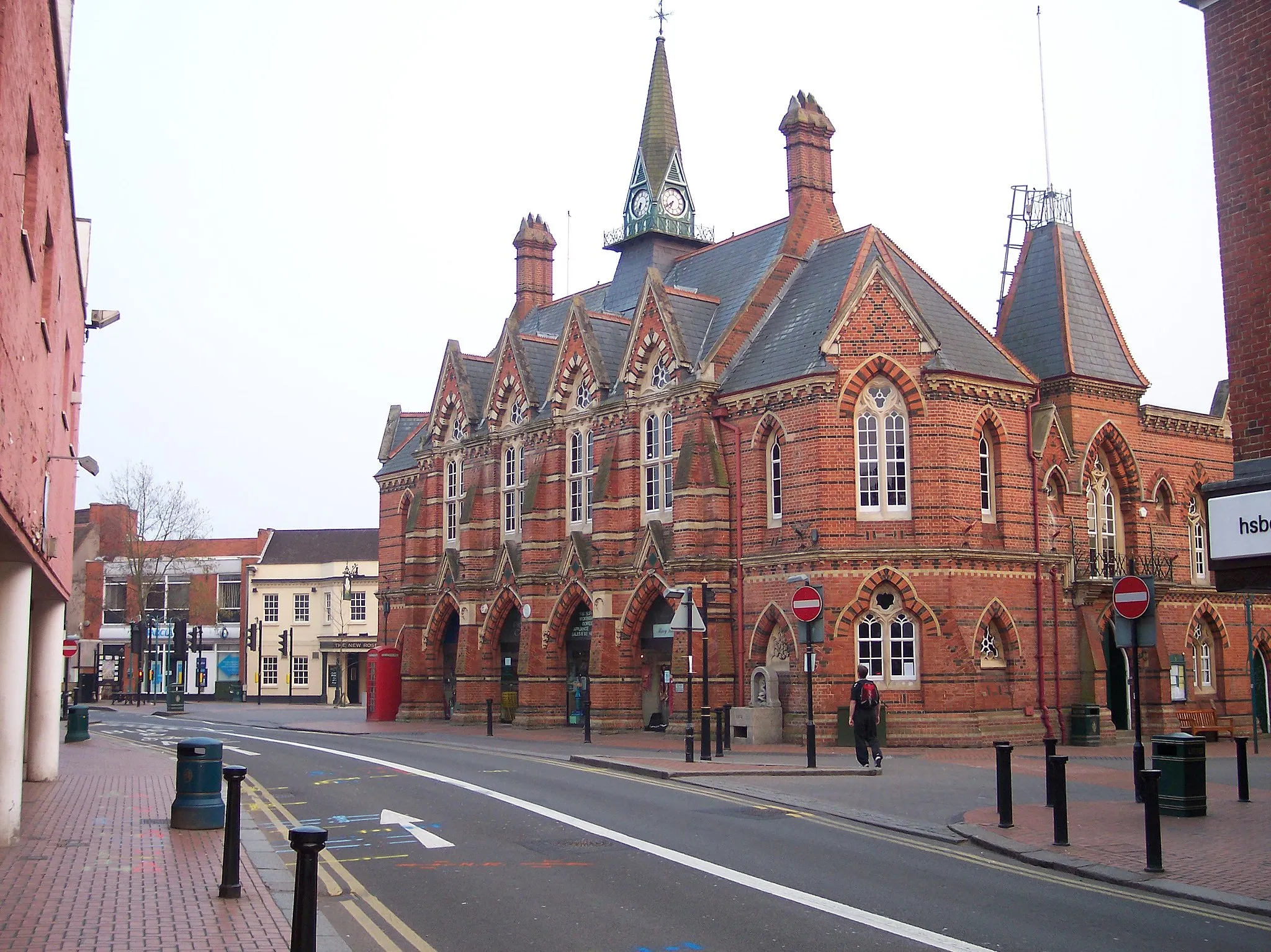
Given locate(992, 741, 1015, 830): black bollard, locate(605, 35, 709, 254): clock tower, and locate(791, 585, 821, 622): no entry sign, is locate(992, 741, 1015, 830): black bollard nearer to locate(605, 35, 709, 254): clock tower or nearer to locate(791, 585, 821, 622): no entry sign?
locate(791, 585, 821, 622): no entry sign

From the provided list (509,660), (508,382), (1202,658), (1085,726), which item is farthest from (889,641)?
(508,382)

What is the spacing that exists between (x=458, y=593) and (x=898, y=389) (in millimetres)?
18024

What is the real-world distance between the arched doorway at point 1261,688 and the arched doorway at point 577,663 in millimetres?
19236

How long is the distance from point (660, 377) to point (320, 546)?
162ft

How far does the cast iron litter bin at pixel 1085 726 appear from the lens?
98.9 ft

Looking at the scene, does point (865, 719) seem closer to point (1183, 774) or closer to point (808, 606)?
point (808, 606)

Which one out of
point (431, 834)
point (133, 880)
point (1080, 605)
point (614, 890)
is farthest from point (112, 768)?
point (1080, 605)

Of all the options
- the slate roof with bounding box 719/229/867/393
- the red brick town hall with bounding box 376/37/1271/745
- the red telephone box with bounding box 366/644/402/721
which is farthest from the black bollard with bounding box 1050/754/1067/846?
the red telephone box with bounding box 366/644/402/721

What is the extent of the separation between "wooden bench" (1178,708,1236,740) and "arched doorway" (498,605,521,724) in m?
19.2

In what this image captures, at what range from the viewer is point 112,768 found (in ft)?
75.7

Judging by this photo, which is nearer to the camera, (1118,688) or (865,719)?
(865,719)

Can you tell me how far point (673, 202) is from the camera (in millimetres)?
43562

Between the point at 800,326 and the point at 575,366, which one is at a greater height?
the point at 575,366

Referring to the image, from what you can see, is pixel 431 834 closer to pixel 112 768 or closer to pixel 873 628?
pixel 112 768
